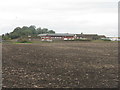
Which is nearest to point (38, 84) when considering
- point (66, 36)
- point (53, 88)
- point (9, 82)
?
point (53, 88)

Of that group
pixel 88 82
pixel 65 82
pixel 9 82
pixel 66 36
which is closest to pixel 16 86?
pixel 9 82

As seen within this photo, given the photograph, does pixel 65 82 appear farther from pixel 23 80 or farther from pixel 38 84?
pixel 23 80

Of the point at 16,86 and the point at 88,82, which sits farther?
the point at 88,82

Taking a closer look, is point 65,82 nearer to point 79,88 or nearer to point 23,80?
point 79,88

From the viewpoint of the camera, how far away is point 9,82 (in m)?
5.82

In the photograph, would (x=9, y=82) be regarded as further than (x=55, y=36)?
No

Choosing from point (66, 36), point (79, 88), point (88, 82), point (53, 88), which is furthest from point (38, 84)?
point (66, 36)

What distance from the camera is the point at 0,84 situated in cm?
550

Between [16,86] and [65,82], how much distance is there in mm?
1784

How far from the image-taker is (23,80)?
6133 millimetres

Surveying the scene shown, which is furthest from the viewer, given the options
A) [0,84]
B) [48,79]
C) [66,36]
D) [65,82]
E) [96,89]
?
[66,36]

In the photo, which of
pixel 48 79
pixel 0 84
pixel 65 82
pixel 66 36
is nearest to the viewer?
pixel 0 84

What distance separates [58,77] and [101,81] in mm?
1768

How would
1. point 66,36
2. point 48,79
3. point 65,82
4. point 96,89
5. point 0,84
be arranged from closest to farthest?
1. point 96,89
2. point 0,84
3. point 65,82
4. point 48,79
5. point 66,36
